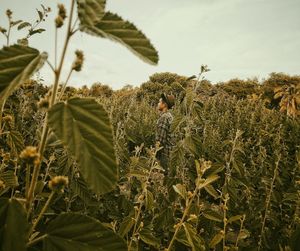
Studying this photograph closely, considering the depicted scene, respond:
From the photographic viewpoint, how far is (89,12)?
2.15 ft

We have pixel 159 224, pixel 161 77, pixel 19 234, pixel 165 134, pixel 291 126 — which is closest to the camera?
pixel 19 234

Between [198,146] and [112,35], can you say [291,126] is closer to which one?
[198,146]

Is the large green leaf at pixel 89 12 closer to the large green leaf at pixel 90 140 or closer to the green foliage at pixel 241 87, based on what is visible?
the large green leaf at pixel 90 140

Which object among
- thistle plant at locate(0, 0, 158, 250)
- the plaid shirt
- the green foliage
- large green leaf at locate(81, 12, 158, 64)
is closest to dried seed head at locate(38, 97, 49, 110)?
thistle plant at locate(0, 0, 158, 250)

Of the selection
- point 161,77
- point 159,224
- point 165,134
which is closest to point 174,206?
point 159,224

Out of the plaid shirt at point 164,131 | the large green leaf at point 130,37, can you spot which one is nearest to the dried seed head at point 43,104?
the large green leaf at point 130,37

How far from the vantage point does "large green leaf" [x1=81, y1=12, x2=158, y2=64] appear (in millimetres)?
704

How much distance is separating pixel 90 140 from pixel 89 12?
0.95ft

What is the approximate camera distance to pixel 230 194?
8.64 feet

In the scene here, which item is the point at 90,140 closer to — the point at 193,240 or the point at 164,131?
the point at 193,240

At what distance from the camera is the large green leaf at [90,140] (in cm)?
66

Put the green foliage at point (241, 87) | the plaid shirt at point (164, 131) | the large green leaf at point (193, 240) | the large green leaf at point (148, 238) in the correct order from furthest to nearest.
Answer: the green foliage at point (241, 87), the plaid shirt at point (164, 131), the large green leaf at point (148, 238), the large green leaf at point (193, 240)

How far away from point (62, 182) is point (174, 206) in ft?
5.87

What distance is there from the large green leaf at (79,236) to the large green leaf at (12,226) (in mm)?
92
